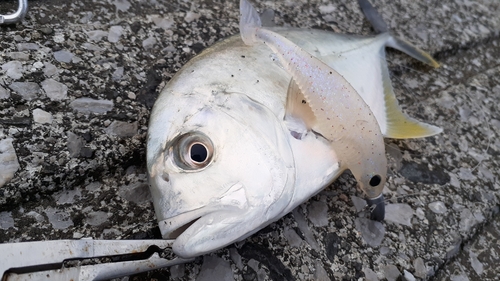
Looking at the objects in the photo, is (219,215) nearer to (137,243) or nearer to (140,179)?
(137,243)

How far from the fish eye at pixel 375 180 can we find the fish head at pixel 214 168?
1.44 ft

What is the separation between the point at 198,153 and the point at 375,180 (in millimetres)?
781

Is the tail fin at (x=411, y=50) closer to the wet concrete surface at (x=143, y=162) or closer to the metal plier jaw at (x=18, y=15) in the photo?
the wet concrete surface at (x=143, y=162)

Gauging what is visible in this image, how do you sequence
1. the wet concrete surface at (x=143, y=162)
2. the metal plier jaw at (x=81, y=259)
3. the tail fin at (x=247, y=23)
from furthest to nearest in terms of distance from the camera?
the tail fin at (x=247, y=23) → the wet concrete surface at (x=143, y=162) → the metal plier jaw at (x=81, y=259)

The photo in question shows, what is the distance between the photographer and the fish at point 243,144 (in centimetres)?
125

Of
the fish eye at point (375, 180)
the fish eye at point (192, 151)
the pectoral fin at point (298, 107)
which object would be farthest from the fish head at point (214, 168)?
the fish eye at point (375, 180)

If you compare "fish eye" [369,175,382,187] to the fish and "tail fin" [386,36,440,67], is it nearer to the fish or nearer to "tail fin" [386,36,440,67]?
the fish

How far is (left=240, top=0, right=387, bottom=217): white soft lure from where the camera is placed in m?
1.57

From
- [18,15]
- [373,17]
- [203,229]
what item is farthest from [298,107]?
[373,17]

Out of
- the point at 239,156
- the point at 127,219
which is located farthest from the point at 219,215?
the point at 127,219

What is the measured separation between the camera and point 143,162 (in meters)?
1.70

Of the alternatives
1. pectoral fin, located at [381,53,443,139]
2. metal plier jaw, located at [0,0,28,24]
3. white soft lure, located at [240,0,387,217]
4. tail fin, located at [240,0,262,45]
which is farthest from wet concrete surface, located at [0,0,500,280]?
tail fin, located at [240,0,262,45]

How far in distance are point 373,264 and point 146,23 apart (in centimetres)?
163

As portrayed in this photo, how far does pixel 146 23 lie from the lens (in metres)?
2.13
